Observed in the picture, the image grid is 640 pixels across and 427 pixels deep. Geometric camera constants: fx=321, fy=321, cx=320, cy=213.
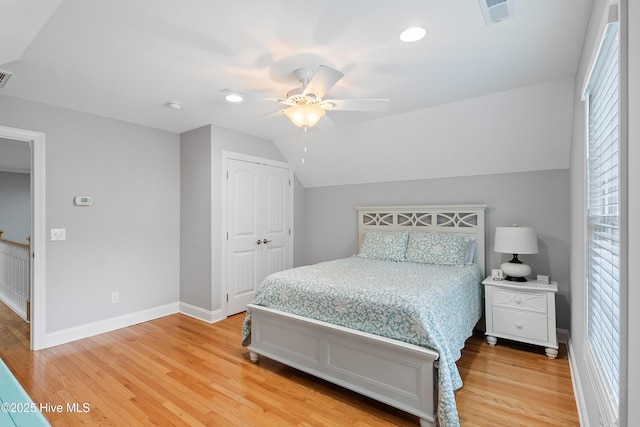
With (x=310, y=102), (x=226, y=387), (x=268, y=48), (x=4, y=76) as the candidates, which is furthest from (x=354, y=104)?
(x=4, y=76)

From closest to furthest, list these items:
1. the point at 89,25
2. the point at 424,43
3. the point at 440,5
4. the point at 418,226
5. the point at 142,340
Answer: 1. the point at 440,5
2. the point at 89,25
3. the point at 424,43
4. the point at 142,340
5. the point at 418,226

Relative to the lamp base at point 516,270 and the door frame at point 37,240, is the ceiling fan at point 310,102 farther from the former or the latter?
the door frame at point 37,240

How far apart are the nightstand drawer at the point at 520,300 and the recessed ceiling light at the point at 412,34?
240cm

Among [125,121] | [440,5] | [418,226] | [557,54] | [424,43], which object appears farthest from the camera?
[418,226]

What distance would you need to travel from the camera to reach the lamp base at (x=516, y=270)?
311 centimetres

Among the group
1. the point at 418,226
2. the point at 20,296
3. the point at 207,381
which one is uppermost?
the point at 418,226

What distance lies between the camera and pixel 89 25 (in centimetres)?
190

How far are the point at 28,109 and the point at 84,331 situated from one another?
2.29 metres

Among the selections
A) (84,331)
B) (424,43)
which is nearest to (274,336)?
(84,331)

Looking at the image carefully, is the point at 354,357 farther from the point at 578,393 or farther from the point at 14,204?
the point at 14,204

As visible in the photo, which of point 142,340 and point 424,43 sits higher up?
point 424,43

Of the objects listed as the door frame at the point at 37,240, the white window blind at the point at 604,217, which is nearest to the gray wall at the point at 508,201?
the white window blind at the point at 604,217

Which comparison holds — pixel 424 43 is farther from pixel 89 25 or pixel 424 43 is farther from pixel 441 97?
pixel 89 25

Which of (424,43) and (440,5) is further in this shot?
(424,43)
